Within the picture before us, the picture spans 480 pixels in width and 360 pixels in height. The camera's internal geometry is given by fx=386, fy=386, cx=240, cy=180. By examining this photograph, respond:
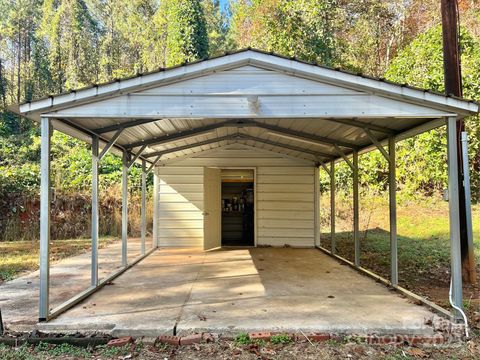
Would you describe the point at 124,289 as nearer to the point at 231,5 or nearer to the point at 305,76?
the point at 305,76

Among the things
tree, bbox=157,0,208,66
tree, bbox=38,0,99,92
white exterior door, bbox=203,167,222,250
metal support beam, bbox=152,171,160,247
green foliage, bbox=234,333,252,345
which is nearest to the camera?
green foliage, bbox=234,333,252,345

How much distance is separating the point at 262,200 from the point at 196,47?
11156mm

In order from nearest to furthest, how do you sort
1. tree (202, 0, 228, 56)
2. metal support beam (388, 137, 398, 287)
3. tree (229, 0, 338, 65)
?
1. metal support beam (388, 137, 398, 287)
2. tree (229, 0, 338, 65)
3. tree (202, 0, 228, 56)

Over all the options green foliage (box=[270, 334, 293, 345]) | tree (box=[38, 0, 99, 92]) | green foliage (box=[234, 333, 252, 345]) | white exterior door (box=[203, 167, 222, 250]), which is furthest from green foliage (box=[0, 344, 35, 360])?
tree (box=[38, 0, 99, 92])

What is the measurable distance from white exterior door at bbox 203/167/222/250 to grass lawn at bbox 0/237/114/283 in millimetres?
2886

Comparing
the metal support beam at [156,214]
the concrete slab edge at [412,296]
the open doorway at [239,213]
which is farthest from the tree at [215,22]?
the concrete slab edge at [412,296]

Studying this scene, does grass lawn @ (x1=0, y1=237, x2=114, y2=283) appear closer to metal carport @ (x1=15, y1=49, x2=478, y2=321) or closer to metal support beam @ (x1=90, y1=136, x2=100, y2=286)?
metal support beam @ (x1=90, y1=136, x2=100, y2=286)

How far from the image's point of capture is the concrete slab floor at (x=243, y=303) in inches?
143

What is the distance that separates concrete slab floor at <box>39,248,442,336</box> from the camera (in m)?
3.62

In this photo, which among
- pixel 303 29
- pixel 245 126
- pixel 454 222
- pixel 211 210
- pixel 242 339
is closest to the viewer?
pixel 242 339

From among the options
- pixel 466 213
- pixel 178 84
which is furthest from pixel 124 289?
pixel 466 213

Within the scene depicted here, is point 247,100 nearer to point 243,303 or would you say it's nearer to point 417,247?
point 243,303

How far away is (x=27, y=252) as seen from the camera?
27.6 feet

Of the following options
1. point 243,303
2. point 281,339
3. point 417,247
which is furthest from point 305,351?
point 417,247
